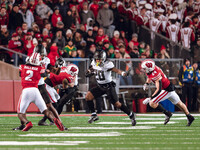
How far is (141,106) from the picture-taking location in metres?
16.9

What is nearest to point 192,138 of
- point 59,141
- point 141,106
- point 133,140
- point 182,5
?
point 133,140

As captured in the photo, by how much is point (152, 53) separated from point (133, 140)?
10.4 meters

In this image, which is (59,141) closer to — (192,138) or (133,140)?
(133,140)

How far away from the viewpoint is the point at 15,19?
57.3 feet

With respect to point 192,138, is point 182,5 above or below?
above

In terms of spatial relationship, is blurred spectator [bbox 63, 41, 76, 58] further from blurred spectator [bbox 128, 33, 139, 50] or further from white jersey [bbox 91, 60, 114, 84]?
white jersey [bbox 91, 60, 114, 84]

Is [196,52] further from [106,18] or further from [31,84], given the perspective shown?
[31,84]

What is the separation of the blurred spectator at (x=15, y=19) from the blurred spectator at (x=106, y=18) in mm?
3079

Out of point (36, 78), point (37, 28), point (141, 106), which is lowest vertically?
point (141, 106)

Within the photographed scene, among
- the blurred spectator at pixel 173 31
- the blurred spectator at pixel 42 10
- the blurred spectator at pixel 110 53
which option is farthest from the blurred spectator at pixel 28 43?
the blurred spectator at pixel 173 31

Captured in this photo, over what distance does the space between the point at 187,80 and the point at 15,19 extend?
5.86 m

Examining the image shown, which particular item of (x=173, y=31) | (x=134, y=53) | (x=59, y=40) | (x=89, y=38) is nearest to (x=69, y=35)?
(x=59, y=40)

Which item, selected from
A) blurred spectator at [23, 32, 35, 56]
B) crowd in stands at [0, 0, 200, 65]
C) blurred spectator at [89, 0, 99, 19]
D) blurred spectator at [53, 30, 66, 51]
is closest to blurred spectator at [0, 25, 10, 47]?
crowd in stands at [0, 0, 200, 65]

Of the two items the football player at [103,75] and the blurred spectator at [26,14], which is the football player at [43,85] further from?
the blurred spectator at [26,14]
